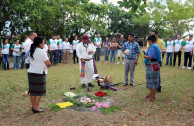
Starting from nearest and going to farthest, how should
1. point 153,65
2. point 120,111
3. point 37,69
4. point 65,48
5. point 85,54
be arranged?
1. point 37,69
2. point 120,111
3. point 153,65
4. point 85,54
5. point 65,48

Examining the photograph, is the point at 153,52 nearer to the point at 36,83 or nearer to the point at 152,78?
the point at 152,78

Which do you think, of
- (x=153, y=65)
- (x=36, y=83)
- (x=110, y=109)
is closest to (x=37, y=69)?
(x=36, y=83)

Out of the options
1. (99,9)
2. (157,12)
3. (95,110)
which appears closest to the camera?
(95,110)

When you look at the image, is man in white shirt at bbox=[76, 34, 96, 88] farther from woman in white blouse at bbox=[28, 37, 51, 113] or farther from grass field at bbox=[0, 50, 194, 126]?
woman in white blouse at bbox=[28, 37, 51, 113]

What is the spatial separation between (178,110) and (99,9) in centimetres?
2054

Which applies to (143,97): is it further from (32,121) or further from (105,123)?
(32,121)

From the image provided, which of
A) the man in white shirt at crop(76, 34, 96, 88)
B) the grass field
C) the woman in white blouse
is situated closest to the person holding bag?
the grass field

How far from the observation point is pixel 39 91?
4.44m

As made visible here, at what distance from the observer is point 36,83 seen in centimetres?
440

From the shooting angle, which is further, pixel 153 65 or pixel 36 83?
pixel 153 65

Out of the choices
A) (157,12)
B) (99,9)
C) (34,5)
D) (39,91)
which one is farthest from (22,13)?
(157,12)

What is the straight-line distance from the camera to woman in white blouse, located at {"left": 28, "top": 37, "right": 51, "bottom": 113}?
14.0ft

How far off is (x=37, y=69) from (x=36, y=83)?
366mm

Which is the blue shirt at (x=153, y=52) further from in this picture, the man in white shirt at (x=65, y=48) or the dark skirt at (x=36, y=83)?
the man in white shirt at (x=65, y=48)
